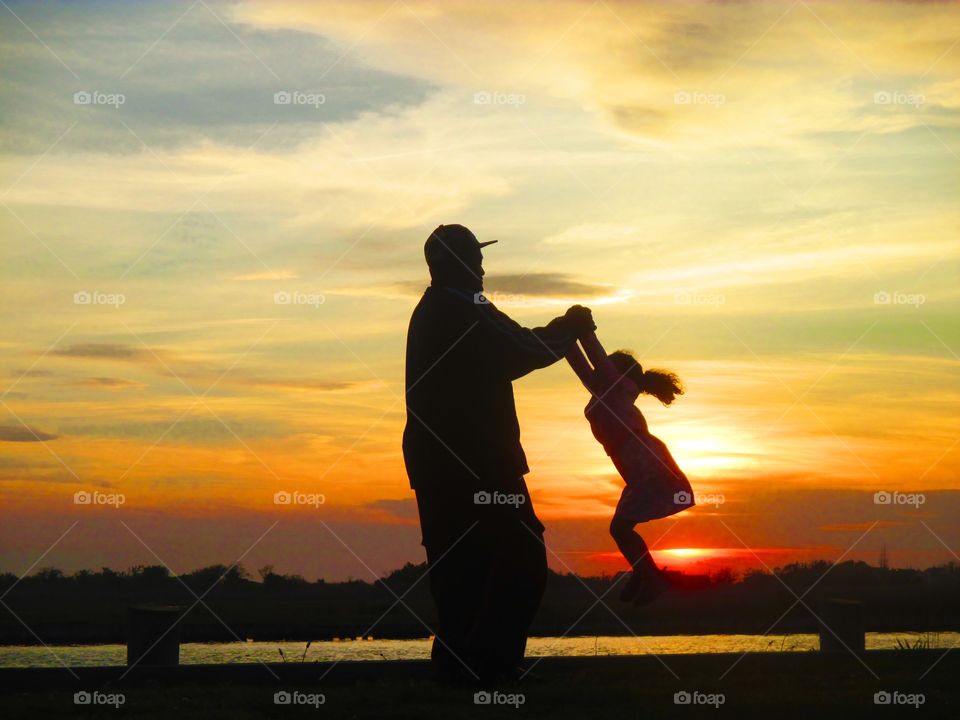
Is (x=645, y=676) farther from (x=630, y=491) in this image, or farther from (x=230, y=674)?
(x=230, y=674)

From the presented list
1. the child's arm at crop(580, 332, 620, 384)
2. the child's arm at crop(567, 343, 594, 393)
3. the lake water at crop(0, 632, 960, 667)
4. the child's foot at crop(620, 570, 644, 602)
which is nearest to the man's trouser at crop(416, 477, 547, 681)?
the child's foot at crop(620, 570, 644, 602)

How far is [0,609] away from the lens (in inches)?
1500

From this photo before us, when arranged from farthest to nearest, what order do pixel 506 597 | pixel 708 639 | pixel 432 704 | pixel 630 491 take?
pixel 708 639 < pixel 630 491 < pixel 506 597 < pixel 432 704

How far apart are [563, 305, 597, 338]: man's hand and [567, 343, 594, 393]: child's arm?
8.4 inches

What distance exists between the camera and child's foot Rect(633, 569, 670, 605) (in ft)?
37.8

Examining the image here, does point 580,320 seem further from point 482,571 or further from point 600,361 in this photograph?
point 482,571

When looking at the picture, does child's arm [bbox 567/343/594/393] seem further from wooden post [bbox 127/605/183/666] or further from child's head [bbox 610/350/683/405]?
wooden post [bbox 127/605/183/666]

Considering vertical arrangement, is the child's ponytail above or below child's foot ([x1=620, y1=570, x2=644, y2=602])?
above

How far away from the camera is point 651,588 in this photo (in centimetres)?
1151

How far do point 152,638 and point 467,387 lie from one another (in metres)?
4.26

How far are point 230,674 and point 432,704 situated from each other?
7.82 feet

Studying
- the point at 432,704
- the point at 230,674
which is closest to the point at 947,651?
the point at 432,704

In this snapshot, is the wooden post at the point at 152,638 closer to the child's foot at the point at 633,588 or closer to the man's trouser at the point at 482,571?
the man's trouser at the point at 482,571

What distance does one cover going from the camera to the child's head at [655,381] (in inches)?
483
